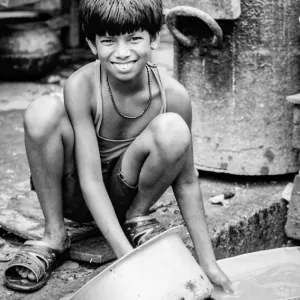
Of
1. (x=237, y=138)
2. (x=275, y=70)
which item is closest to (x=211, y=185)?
(x=237, y=138)

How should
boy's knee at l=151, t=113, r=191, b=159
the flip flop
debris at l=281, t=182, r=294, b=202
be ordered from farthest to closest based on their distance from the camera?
debris at l=281, t=182, r=294, b=202
the flip flop
boy's knee at l=151, t=113, r=191, b=159

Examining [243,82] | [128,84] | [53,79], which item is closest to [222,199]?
[243,82]

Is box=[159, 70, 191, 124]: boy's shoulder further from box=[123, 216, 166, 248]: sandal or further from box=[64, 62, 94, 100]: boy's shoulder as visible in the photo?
box=[123, 216, 166, 248]: sandal

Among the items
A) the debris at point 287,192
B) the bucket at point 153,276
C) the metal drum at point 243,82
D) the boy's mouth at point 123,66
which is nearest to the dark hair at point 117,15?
the boy's mouth at point 123,66

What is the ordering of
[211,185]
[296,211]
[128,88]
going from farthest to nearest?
1. [211,185]
2. [296,211]
3. [128,88]

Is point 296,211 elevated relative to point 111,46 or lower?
lower

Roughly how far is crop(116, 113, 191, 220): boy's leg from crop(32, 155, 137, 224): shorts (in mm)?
29

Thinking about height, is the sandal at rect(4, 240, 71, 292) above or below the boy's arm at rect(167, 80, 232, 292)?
below

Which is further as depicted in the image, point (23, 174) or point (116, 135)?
point (23, 174)

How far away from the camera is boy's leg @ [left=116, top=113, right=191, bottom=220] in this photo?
8.64 ft

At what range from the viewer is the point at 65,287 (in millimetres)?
2648

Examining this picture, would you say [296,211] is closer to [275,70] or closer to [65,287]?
[275,70]

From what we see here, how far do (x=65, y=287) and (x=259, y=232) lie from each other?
131 cm

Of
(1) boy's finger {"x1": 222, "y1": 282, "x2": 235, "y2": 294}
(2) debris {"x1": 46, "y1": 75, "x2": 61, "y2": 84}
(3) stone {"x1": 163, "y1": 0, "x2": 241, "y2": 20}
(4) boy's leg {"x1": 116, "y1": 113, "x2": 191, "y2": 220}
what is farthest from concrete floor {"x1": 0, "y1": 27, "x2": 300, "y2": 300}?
(2) debris {"x1": 46, "y1": 75, "x2": 61, "y2": 84}
